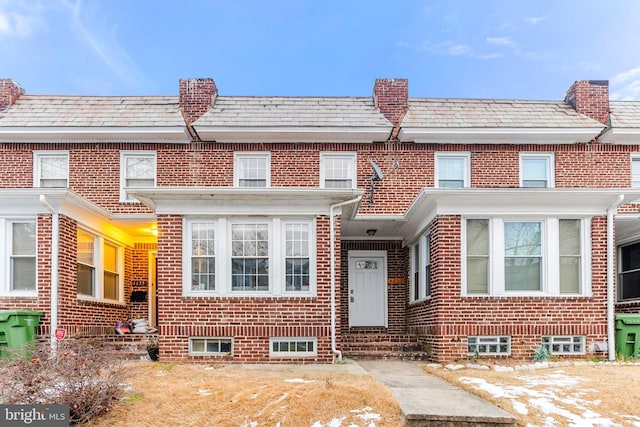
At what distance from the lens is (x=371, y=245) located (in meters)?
14.3

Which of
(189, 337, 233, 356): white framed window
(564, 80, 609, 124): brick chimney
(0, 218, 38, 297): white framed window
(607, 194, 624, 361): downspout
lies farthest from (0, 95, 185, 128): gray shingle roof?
(564, 80, 609, 124): brick chimney

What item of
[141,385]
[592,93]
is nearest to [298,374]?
[141,385]

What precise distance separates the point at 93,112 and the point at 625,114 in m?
14.0

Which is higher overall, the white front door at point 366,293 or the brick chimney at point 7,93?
the brick chimney at point 7,93

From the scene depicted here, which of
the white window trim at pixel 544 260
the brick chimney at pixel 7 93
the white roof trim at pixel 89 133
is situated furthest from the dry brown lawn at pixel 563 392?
the brick chimney at pixel 7 93

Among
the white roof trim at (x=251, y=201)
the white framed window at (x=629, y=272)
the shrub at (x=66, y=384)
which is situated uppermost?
the white roof trim at (x=251, y=201)

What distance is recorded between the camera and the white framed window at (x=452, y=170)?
13523 millimetres

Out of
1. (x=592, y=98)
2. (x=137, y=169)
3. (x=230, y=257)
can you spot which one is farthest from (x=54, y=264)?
(x=592, y=98)

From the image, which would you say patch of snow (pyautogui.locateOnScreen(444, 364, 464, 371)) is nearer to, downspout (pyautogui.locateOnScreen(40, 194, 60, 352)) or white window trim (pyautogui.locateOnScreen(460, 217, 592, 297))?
white window trim (pyautogui.locateOnScreen(460, 217, 592, 297))

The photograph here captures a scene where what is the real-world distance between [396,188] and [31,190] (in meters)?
8.16

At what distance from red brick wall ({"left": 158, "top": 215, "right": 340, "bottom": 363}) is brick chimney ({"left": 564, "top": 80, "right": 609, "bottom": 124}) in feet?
29.8

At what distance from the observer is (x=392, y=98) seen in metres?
14.0

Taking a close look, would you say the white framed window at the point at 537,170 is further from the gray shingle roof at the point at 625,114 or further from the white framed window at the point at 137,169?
the white framed window at the point at 137,169

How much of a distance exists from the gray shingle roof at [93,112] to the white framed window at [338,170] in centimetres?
372
